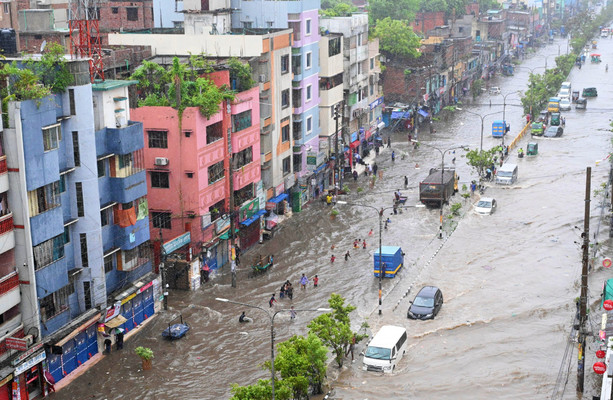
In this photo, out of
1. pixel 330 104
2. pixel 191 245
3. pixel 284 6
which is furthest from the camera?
pixel 330 104

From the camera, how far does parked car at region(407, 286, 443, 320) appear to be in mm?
54938

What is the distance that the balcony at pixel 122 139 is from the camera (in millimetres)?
51062

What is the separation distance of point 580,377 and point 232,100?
32.0 m

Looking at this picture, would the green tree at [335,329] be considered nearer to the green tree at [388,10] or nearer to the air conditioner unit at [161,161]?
the air conditioner unit at [161,161]

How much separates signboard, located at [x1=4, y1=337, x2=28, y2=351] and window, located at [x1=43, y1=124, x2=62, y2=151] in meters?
9.75

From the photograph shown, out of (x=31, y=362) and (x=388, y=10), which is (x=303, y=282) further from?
(x=388, y=10)

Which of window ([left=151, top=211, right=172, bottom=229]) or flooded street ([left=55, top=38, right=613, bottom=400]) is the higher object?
window ([left=151, top=211, right=172, bottom=229])

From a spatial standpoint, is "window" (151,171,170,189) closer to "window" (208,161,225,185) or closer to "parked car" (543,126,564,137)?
"window" (208,161,225,185)

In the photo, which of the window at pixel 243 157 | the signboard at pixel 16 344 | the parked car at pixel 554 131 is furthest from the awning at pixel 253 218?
the parked car at pixel 554 131

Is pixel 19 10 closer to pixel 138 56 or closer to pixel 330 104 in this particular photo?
pixel 138 56

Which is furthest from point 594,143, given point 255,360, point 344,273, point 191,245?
point 255,360

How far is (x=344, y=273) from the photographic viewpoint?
64.9 meters

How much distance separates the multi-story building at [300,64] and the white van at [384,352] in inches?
1205

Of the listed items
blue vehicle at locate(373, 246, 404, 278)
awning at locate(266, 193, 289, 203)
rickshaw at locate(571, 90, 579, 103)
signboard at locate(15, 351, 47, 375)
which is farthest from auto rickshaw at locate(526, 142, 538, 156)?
signboard at locate(15, 351, 47, 375)
